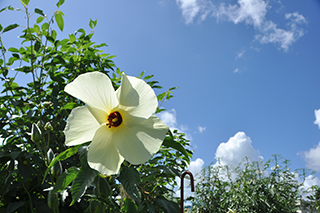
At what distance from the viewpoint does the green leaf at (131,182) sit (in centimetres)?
49

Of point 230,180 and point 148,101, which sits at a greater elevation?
point 230,180

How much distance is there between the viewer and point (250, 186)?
2.42 metres

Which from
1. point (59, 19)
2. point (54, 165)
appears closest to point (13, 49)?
point (59, 19)

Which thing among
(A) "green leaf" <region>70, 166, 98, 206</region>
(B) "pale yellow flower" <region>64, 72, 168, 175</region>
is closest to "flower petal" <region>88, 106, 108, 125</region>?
(B) "pale yellow flower" <region>64, 72, 168, 175</region>

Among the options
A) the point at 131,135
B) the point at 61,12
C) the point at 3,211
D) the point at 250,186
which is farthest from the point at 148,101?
the point at 250,186

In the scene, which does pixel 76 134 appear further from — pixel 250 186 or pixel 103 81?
pixel 250 186

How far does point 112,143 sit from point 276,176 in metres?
2.42

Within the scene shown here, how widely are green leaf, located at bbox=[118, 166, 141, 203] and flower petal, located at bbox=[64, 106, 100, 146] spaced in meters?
0.11

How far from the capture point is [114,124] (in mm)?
551

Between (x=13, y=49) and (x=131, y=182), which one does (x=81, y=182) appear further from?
(x=13, y=49)

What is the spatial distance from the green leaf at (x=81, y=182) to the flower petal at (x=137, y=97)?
16cm

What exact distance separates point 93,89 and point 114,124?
3.6 inches

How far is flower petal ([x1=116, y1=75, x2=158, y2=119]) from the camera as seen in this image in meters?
0.52

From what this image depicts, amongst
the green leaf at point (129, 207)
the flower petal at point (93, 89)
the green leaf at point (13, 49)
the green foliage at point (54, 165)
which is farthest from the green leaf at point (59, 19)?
the green leaf at point (129, 207)
